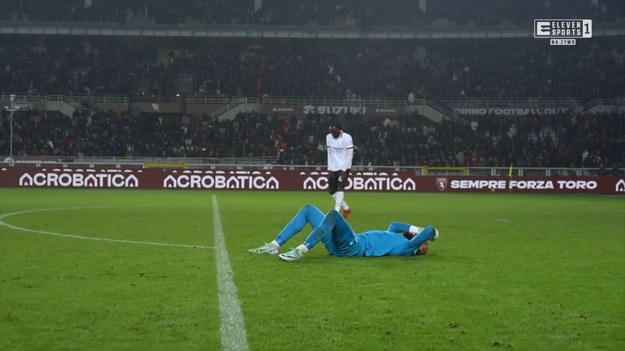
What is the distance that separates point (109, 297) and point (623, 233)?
37.8 feet

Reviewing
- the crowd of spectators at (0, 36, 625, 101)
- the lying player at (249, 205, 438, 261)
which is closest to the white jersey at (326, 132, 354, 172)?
the lying player at (249, 205, 438, 261)

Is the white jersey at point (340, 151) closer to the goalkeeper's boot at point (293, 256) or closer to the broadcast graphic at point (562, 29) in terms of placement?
the goalkeeper's boot at point (293, 256)

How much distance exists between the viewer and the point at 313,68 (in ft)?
180

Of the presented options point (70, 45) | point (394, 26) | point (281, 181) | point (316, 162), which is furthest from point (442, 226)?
point (70, 45)

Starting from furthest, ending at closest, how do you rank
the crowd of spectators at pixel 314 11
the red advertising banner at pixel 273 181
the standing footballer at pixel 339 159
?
the crowd of spectators at pixel 314 11 → the red advertising banner at pixel 273 181 → the standing footballer at pixel 339 159

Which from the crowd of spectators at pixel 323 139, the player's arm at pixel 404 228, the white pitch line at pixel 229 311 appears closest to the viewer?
the white pitch line at pixel 229 311

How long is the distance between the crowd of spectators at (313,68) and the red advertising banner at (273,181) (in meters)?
14.9

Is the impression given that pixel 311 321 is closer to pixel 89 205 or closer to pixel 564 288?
pixel 564 288

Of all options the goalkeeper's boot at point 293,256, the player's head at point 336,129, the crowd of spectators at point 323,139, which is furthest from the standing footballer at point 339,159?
the crowd of spectators at point 323,139

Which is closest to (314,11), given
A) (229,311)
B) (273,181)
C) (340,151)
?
(273,181)

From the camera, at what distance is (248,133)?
46594 millimetres

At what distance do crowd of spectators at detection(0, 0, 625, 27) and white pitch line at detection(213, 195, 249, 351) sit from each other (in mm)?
47507

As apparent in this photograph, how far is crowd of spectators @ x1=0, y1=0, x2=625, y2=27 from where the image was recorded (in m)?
54.5

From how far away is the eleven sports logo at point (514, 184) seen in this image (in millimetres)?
37406
